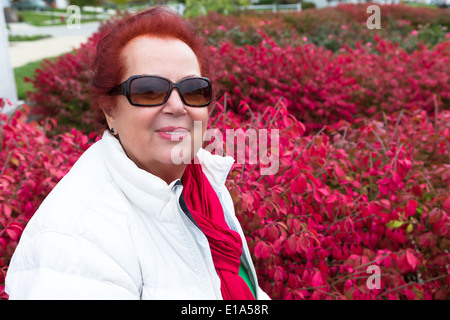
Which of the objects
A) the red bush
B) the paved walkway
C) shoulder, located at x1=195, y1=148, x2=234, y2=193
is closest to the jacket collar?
shoulder, located at x1=195, y1=148, x2=234, y2=193

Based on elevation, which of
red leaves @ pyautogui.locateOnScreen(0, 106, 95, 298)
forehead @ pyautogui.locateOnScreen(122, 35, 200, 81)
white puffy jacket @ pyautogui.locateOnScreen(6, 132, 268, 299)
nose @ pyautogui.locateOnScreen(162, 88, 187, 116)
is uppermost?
forehead @ pyautogui.locateOnScreen(122, 35, 200, 81)

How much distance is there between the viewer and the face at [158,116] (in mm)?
1321

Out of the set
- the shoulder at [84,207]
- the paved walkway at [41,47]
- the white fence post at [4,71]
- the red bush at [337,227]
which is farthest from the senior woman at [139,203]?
the paved walkway at [41,47]

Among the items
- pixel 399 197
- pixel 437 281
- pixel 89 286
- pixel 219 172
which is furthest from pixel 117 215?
pixel 437 281

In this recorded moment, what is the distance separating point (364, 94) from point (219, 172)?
4285 millimetres

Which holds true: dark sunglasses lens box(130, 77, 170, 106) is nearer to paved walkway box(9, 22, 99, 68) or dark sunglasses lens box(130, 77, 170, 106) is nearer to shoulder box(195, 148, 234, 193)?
shoulder box(195, 148, 234, 193)

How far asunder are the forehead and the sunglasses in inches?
1.2

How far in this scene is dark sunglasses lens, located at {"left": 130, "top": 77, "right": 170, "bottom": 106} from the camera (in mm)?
1285

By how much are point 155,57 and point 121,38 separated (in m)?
0.14

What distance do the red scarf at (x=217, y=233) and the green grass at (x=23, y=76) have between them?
7.07 meters

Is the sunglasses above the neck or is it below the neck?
above

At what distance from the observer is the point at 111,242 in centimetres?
110
